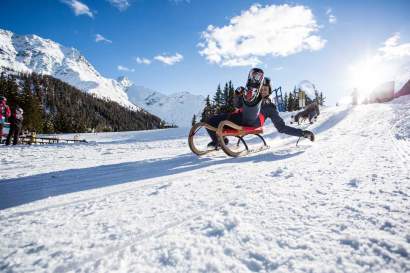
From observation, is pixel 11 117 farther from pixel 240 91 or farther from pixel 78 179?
pixel 240 91

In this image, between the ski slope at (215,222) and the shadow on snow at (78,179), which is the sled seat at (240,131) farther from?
the ski slope at (215,222)

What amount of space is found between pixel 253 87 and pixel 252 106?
18.5 inches

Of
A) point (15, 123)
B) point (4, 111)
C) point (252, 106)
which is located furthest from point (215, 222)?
point (15, 123)

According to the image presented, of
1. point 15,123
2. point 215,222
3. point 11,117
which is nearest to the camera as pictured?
point 215,222

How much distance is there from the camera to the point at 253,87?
6.41 meters

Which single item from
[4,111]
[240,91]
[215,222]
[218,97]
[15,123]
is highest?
[218,97]

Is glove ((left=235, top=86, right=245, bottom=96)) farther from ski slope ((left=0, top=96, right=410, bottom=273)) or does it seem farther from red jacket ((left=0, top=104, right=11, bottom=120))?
red jacket ((left=0, top=104, right=11, bottom=120))

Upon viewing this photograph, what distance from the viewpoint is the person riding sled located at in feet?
21.2

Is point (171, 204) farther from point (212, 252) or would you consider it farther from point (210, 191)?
point (212, 252)

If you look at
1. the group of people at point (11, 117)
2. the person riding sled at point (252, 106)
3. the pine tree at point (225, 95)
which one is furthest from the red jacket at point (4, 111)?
the pine tree at point (225, 95)

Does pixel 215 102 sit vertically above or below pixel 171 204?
above

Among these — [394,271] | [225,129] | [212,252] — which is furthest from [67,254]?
[225,129]

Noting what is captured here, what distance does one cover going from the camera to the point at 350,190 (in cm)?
288

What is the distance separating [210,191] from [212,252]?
1386mm
